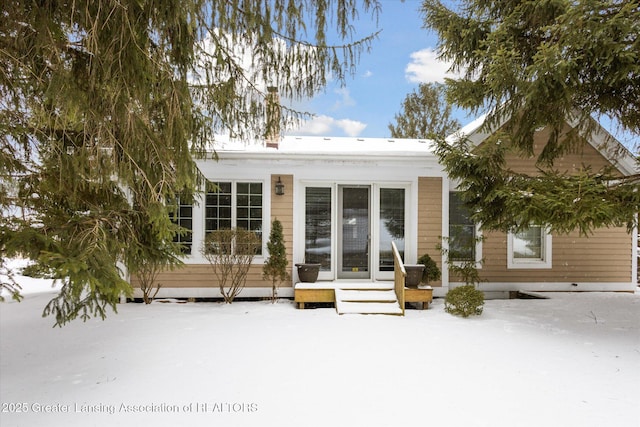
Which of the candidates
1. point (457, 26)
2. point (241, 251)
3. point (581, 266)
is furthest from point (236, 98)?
point (581, 266)

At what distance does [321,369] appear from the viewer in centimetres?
401

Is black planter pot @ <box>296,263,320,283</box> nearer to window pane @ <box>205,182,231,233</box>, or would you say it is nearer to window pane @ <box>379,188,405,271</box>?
window pane @ <box>379,188,405,271</box>

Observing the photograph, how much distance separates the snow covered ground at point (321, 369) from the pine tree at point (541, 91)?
5.80 feet

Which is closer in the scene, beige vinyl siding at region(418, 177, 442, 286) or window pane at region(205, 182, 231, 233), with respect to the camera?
window pane at region(205, 182, 231, 233)

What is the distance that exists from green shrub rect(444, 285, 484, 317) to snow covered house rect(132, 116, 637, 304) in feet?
4.00

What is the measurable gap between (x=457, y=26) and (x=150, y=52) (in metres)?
5.85

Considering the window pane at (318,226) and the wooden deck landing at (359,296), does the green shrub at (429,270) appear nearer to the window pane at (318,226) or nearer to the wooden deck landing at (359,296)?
the wooden deck landing at (359,296)

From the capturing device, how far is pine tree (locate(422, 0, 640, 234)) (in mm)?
4770

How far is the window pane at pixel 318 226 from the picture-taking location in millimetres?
7664

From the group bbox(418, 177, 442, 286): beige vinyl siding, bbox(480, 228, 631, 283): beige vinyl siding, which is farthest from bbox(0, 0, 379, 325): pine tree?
bbox(480, 228, 631, 283): beige vinyl siding

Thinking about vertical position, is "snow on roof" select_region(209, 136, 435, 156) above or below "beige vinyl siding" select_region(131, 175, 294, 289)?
above

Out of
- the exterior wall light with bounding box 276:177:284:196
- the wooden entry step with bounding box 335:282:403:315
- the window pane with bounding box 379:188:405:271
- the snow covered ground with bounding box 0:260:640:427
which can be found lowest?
the snow covered ground with bounding box 0:260:640:427

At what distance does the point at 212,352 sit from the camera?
14.8 feet

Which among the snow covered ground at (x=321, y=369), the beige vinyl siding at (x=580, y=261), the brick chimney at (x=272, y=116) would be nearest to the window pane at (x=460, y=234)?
the beige vinyl siding at (x=580, y=261)
